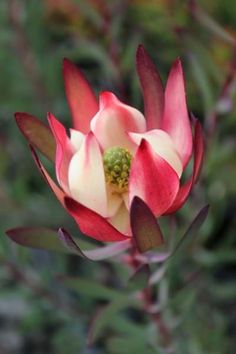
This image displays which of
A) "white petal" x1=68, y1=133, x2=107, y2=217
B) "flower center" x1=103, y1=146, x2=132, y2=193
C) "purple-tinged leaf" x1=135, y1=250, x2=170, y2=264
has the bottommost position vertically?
"purple-tinged leaf" x1=135, y1=250, x2=170, y2=264

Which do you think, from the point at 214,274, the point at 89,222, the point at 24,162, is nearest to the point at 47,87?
the point at 24,162

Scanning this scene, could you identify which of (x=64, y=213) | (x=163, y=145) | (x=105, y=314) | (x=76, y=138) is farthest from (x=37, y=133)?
(x=64, y=213)

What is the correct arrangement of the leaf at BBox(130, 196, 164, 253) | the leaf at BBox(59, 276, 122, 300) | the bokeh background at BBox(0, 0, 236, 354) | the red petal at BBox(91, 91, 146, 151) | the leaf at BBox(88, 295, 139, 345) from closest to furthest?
1. the leaf at BBox(130, 196, 164, 253)
2. the red petal at BBox(91, 91, 146, 151)
3. the leaf at BBox(88, 295, 139, 345)
4. the leaf at BBox(59, 276, 122, 300)
5. the bokeh background at BBox(0, 0, 236, 354)

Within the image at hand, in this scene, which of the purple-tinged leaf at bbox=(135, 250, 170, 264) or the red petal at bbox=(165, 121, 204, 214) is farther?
the purple-tinged leaf at bbox=(135, 250, 170, 264)

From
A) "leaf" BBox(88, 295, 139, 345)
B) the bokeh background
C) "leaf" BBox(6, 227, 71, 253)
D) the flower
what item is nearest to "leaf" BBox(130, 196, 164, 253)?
the flower

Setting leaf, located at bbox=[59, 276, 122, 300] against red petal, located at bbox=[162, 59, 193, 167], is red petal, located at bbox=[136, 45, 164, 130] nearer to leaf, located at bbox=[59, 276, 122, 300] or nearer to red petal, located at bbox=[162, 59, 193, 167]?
red petal, located at bbox=[162, 59, 193, 167]

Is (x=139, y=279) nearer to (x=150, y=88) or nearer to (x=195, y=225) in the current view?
(x=195, y=225)
